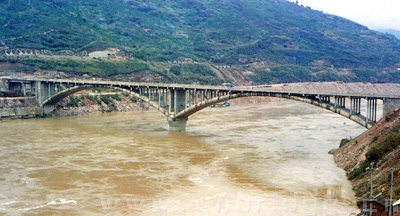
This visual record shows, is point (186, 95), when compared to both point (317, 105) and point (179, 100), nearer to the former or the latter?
point (179, 100)

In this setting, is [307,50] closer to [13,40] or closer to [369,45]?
[369,45]

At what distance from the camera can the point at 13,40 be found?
10500 centimetres

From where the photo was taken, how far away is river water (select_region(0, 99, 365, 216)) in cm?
2541

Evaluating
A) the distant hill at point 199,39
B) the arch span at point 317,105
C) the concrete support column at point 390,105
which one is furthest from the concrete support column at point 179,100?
the distant hill at point 199,39

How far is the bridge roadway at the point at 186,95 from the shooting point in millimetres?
38094

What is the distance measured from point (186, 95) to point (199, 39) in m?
100.0

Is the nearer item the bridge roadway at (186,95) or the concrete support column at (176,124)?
the bridge roadway at (186,95)

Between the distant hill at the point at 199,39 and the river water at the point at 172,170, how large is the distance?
139ft

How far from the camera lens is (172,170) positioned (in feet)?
109

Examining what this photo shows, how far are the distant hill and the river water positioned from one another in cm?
4231

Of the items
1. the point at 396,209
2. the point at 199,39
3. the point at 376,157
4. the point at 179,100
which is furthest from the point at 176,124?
the point at 199,39

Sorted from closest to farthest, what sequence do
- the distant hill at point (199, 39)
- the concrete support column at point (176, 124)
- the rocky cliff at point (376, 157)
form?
the rocky cliff at point (376, 157)
the concrete support column at point (176, 124)
the distant hill at point (199, 39)

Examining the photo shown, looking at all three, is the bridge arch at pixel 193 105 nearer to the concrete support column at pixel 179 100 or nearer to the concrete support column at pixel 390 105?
the concrete support column at pixel 179 100

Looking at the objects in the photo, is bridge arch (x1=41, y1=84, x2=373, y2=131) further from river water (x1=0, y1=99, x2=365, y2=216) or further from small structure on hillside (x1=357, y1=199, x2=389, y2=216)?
small structure on hillside (x1=357, y1=199, x2=389, y2=216)
